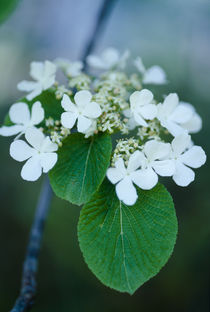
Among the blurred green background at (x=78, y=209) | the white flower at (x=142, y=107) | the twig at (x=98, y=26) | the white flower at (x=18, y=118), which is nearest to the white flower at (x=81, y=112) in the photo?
the white flower at (x=142, y=107)

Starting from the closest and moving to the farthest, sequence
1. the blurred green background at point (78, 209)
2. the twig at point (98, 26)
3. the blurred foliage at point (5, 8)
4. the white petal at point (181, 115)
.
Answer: the white petal at point (181, 115)
the blurred foliage at point (5, 8)
the twig at point (98, 26)
the blurred green background at point (78, 209)

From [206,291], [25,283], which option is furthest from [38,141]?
[206,291]

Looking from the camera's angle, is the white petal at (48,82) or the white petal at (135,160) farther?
the white petal at (48,82)

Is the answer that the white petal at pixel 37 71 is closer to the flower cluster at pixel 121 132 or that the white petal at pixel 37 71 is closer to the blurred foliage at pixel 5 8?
the flower cluster at pixel 121 132

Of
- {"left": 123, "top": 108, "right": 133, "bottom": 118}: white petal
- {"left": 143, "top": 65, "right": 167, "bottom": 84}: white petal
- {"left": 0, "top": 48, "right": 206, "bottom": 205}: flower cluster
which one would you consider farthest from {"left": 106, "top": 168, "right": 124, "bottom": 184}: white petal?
{"left": 143, "top": 65, "right": 167, "bottom": 84}: white petal

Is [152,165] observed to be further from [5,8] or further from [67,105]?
[5,8]

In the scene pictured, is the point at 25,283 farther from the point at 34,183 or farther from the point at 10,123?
the point at 34,183

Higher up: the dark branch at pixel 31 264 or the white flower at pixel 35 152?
the white flower at pixel 35 152
